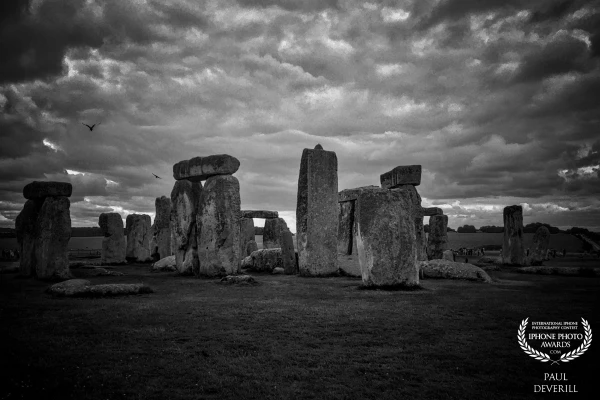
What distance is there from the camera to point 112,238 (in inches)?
829

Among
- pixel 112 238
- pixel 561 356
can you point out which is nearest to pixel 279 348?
pixel 561 356

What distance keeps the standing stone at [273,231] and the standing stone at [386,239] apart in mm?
14202

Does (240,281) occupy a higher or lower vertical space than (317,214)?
lower

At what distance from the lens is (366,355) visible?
4641 mm

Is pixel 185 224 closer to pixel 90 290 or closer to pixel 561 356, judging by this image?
pixel 90 290

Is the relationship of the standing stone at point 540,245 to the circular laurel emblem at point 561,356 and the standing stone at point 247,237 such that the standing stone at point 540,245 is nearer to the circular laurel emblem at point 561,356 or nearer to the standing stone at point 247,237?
the standing stone at point 247,237

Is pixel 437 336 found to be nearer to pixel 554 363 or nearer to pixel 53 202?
pixel 554 363

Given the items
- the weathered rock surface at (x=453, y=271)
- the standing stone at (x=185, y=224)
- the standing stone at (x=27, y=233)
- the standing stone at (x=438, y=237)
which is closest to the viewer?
the weathered rock surface at (x=453, y=271)

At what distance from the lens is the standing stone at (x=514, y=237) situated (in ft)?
66.6

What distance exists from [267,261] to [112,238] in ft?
30.4

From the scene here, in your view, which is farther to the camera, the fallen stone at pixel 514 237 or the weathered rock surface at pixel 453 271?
the fallen stone at pixel 514 237

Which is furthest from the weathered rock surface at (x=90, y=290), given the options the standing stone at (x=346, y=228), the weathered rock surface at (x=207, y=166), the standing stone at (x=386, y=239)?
the standing stone at (x=346, y=228)

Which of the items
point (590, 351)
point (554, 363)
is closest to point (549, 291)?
point (590, 351)

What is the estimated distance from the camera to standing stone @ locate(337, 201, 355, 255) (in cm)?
1727
